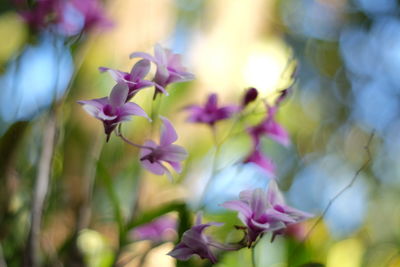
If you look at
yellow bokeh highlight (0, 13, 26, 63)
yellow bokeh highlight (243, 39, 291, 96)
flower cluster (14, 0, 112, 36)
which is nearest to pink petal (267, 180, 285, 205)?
flower cluster (14, 0, 112, 36)

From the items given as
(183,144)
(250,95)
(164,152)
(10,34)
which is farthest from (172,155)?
(10,34)

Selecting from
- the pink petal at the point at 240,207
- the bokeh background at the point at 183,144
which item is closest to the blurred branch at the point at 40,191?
the bokeh background at the point at 183,144

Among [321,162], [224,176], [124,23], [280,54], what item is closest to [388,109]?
[321,162]

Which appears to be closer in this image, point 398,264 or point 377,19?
point 398,264

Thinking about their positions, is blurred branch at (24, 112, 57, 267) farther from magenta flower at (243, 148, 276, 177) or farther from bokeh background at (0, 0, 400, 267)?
magenta flower at (243, 148, 276, 177)

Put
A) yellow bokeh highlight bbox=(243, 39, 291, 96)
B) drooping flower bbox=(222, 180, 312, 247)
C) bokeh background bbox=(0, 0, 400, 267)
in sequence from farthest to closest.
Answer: yellow bokeh highlight bbox=(243, 39, 291, 96)
bokeh background bbox=(0, 0, 400, 267)
drooping flower bbox=(222, 180, 312, 247)

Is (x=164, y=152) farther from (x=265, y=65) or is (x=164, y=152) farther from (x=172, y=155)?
(x=265, y=65)

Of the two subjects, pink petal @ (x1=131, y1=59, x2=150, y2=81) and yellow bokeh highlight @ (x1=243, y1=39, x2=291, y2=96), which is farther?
yellow bokeh highlight @ (x1=243, y1=39, x2=291, y2=96)

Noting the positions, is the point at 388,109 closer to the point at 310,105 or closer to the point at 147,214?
the point at 310,105
